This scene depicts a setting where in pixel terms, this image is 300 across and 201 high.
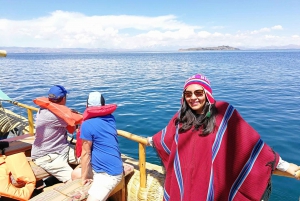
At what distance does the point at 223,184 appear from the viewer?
218 centimetres

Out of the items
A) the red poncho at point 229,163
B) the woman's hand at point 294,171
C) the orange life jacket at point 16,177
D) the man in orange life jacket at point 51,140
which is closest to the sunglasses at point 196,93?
the red poncho at point 229,163

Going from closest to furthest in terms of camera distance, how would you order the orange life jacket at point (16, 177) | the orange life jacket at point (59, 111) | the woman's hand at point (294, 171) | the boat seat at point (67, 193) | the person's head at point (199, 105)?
the woman's hand at point (294, 171) < the person's head at point (199, 105) < the boat seat at point (67, 193) < the orange life jacket at point (16, 177) < the orange life jacket at point (59, 111)

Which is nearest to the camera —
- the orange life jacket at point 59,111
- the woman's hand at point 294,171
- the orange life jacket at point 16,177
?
the woman's hand at point 294,171

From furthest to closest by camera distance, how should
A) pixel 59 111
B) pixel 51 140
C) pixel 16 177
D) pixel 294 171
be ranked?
pixel 51 140 → pixel 59 111 → pixel 16 177 → pixel 294 171

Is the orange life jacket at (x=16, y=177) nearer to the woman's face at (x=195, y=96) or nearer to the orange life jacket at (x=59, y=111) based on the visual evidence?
the orange life jacket at (x=59, y=111)

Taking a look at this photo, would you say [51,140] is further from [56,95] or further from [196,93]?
[196,93]

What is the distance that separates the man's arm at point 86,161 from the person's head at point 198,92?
149 centimetres

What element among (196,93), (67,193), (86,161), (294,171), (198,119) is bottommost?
(67,193)

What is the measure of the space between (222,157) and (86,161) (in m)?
1.81

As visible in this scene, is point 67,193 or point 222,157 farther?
point 67,193

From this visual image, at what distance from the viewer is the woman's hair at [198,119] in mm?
2234

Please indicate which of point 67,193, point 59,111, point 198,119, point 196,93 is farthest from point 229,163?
point 59,111

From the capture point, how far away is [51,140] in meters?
3.75

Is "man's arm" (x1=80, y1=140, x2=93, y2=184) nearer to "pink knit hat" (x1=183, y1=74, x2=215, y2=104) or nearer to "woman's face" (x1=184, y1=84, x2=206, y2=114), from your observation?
"woman's face" (x1=184, y1=84, x2=206, y2=114)
